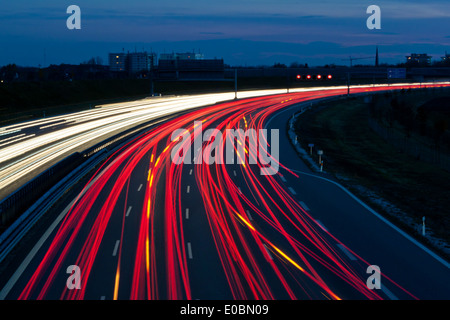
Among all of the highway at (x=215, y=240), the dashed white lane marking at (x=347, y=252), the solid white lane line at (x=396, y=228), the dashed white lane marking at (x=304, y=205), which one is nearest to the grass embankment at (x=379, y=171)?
the solid white lane line at (x=396, y=228)

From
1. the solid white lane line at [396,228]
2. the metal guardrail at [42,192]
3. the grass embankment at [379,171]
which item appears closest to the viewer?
the solid white lane line at [396,228]

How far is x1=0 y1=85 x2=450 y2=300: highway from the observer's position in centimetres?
1877

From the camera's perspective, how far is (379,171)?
48.1 m

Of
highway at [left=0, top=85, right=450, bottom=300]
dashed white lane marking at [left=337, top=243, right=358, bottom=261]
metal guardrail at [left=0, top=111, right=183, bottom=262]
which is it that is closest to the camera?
highway at [left=0, top=85, right=450, bottom=300]

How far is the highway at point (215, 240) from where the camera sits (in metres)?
18.8

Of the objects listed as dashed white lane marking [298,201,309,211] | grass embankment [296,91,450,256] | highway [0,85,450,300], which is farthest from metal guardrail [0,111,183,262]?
grass embankment [296,91,450,256]

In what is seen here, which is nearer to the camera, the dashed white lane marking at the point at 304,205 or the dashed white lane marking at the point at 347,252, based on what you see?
the dashed white lane marking at the point at 347,252

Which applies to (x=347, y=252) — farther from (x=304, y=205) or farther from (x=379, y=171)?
(x=379, y=171)

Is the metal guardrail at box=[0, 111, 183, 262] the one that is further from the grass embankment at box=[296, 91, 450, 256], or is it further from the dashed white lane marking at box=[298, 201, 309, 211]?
the grass embankment at box=[296, 91, 450, 256]

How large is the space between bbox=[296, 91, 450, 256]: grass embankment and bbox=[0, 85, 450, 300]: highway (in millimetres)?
2377

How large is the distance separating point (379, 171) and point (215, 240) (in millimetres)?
28053

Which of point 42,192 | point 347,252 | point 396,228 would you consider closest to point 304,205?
point 396,228

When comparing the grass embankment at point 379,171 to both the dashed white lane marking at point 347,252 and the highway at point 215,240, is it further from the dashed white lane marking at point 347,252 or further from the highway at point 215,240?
the dashed white lane marking at point 347,252

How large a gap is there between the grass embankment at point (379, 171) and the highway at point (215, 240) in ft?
7.80
